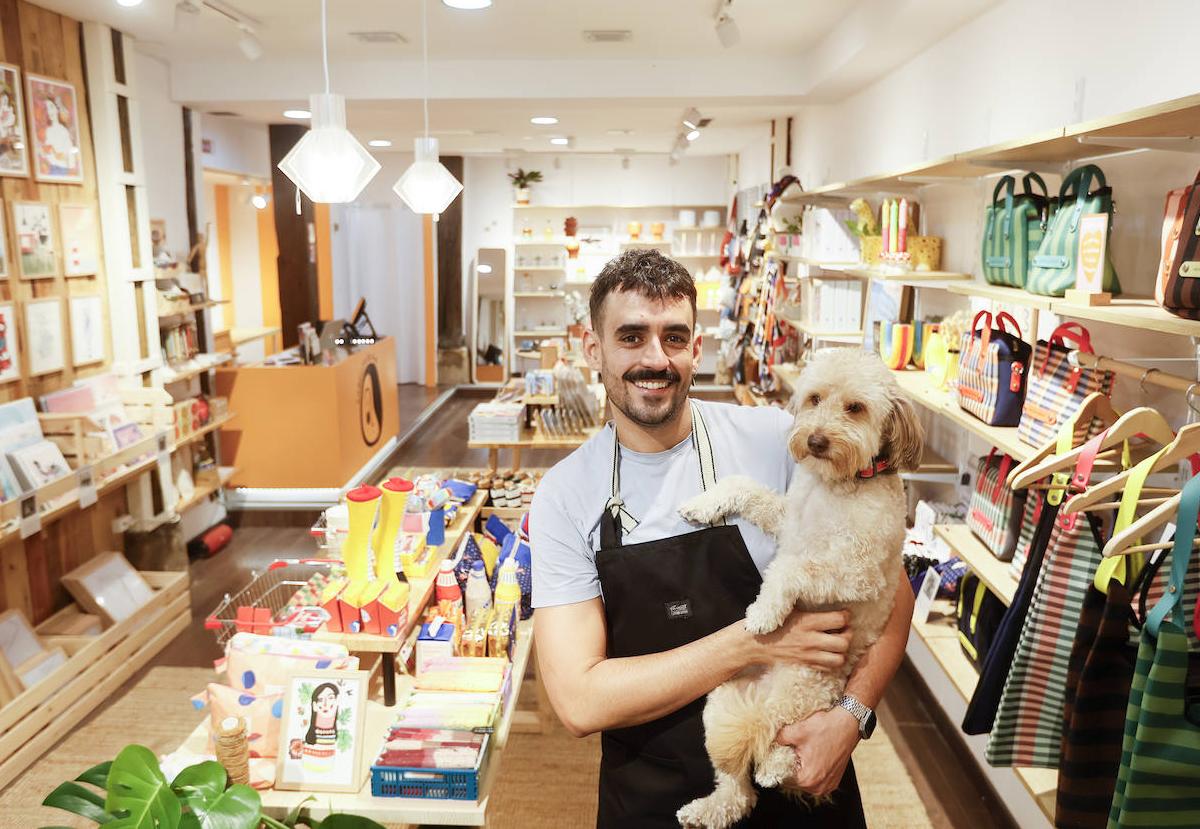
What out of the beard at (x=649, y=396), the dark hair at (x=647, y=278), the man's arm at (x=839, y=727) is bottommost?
the man's arm at (x=839, y=727)

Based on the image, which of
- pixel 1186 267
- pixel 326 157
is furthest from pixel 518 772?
pixel 1186 267

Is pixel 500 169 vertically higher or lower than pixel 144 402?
higher

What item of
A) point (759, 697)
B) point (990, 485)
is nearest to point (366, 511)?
point (759, 697)

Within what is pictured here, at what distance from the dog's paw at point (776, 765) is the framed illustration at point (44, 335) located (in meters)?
4.11

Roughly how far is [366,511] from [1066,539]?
1832 mm

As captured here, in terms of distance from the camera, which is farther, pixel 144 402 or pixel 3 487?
pixel 144 402

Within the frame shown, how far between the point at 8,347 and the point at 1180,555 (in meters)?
4.53

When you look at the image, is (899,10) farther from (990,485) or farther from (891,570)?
(891,570)

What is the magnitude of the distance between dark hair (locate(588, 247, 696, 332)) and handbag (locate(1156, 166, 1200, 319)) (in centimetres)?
97

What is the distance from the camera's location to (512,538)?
11.5 feet

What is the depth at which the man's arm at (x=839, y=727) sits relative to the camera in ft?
4.91

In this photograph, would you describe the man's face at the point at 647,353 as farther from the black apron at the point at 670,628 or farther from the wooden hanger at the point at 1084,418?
the wooden hanger at the point at 1084,418

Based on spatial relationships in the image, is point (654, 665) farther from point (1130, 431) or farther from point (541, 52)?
point (541, 52)

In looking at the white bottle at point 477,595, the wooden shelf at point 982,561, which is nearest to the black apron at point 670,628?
the wooden shelf at point 982,561
